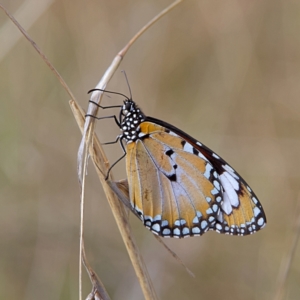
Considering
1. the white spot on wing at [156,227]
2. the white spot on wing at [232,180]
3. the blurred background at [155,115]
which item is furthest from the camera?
the blurred background at [155,115]

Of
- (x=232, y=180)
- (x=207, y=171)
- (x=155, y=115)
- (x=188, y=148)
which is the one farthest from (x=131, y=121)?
(x=155, y=115)

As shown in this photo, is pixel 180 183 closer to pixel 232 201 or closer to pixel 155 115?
pixel 232 201

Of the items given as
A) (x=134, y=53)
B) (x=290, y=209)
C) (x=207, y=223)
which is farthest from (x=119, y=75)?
(x=290, y=209)

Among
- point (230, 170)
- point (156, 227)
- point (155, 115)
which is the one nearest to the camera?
point (156, 227)

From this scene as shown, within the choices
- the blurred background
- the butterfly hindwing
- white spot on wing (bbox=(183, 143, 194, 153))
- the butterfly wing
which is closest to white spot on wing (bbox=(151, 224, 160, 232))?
the butterfly wing

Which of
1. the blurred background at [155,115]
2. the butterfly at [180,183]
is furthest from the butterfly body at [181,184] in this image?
the blurred background at [155,115]

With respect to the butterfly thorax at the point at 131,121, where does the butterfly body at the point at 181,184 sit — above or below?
below

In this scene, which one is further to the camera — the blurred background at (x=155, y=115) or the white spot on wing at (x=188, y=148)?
the blurred background at (x=155, y=115)

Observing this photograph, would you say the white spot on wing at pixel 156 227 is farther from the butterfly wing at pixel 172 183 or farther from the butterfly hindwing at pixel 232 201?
the butterfly hindwing at pixel 232 201
